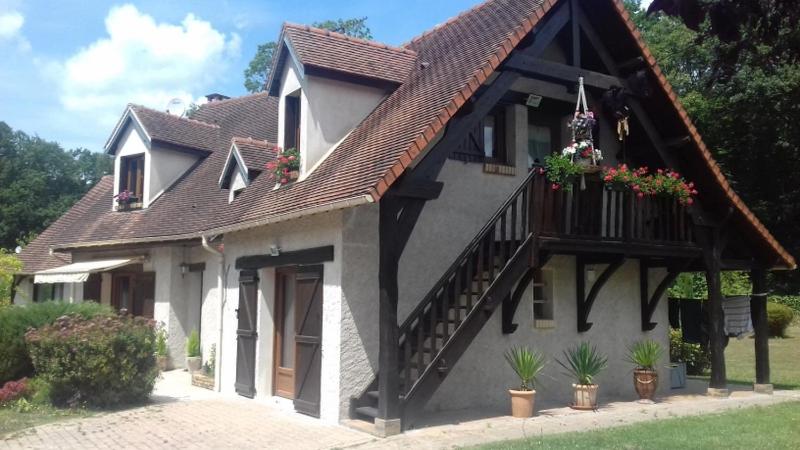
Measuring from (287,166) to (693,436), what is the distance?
758cm

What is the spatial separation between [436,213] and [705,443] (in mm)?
5201

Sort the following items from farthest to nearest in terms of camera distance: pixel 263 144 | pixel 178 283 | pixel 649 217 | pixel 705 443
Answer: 1. pixel 178 283
2. pixel 263 144
3. pixel 649 217
4. pixel 705 443

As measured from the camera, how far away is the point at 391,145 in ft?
32.7

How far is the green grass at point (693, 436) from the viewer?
27.9 ft

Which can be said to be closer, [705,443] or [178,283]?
[705,443]

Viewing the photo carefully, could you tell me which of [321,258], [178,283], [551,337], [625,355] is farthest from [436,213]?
[178,283]

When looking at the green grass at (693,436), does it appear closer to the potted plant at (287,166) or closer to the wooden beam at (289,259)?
the wooden beam at (289,259)

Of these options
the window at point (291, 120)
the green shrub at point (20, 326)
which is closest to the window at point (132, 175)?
the green shrub at point (20, 326)

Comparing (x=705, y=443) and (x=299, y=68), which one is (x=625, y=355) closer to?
(x=705, y=443)

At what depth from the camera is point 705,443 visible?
8.66m

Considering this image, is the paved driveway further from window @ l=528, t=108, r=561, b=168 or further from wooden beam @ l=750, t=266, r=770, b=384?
wooden beam @ l=750, t=266, r=770, b=384

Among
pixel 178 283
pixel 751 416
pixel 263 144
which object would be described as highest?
pixel 263 144

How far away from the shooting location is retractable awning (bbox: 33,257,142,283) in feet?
57.7

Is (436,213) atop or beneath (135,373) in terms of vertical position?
atop
